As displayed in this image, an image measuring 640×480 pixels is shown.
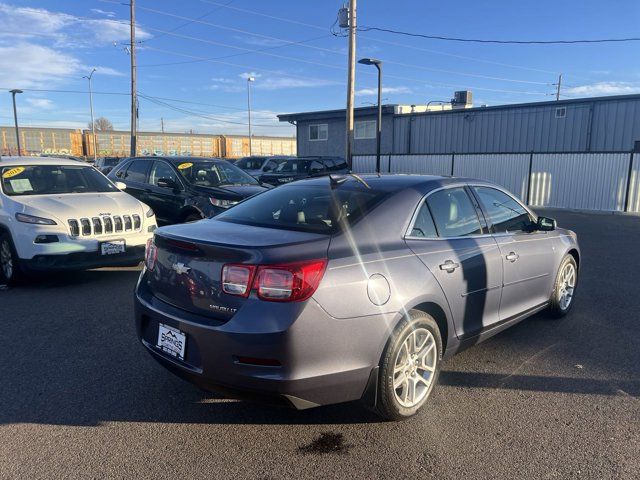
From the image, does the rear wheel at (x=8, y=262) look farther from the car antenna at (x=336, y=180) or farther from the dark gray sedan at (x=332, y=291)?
the car antenna at (x=336, y=180)

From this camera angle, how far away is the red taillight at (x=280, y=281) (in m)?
2.67

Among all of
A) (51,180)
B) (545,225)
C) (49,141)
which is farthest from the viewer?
(49,141)

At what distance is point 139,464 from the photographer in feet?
8.93

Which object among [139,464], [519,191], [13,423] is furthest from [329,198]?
[519,191]

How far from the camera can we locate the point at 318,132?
31844mm

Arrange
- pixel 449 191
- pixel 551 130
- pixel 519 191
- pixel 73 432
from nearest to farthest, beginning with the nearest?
pixel 73 432, pixel 449 191, pixel 519 191, pixel 551 130

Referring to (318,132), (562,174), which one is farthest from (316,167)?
(318,132)

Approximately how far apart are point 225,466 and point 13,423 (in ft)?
4.80

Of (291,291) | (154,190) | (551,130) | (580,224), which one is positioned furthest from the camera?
(551,130)

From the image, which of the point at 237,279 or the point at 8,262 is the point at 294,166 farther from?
the point at 237,279

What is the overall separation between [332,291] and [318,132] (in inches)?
1180

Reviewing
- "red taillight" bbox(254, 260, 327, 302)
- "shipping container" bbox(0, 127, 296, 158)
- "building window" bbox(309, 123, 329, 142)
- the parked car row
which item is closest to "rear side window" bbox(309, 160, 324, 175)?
"building window" bbox(309, 123, 329, 142)

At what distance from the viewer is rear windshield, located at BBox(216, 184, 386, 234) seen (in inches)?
130

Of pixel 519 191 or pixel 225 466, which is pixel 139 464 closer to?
pixel 225 466
